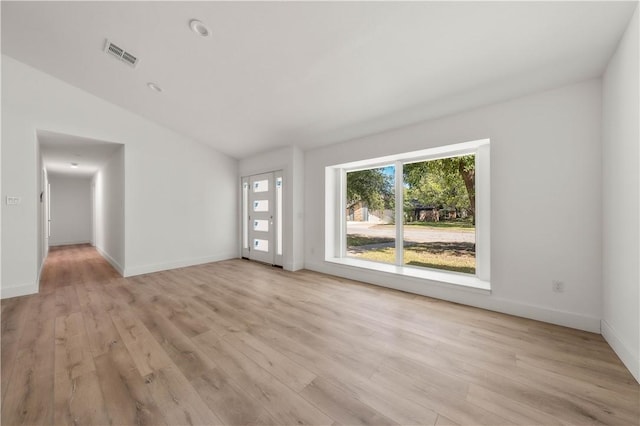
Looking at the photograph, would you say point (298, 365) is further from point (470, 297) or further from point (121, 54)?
point (121, 54)

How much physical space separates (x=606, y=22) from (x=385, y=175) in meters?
2.60

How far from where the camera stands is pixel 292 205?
4.55m

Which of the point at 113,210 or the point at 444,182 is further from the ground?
the point at 444,182

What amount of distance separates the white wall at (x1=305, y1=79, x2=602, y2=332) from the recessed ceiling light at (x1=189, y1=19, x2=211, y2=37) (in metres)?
2.84

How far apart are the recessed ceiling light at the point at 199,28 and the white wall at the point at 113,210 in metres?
3.09

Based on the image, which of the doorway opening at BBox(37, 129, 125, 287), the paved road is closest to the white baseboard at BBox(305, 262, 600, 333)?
the paved road

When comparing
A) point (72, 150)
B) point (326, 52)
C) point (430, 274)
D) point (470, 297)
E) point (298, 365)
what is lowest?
point (298, 365)

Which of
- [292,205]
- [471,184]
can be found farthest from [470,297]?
[292,205]

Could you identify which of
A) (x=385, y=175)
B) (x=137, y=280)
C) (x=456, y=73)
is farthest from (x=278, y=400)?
(x=137, y=280)

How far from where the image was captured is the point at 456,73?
231cm

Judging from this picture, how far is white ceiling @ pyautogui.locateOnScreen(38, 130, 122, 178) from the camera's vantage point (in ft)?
12.7

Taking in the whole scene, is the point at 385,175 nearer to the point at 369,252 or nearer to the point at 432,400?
the point at 369,252

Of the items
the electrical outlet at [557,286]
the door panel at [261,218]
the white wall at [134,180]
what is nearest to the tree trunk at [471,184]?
the electrical outlet at [557,286]

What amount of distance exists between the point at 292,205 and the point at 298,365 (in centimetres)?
313
